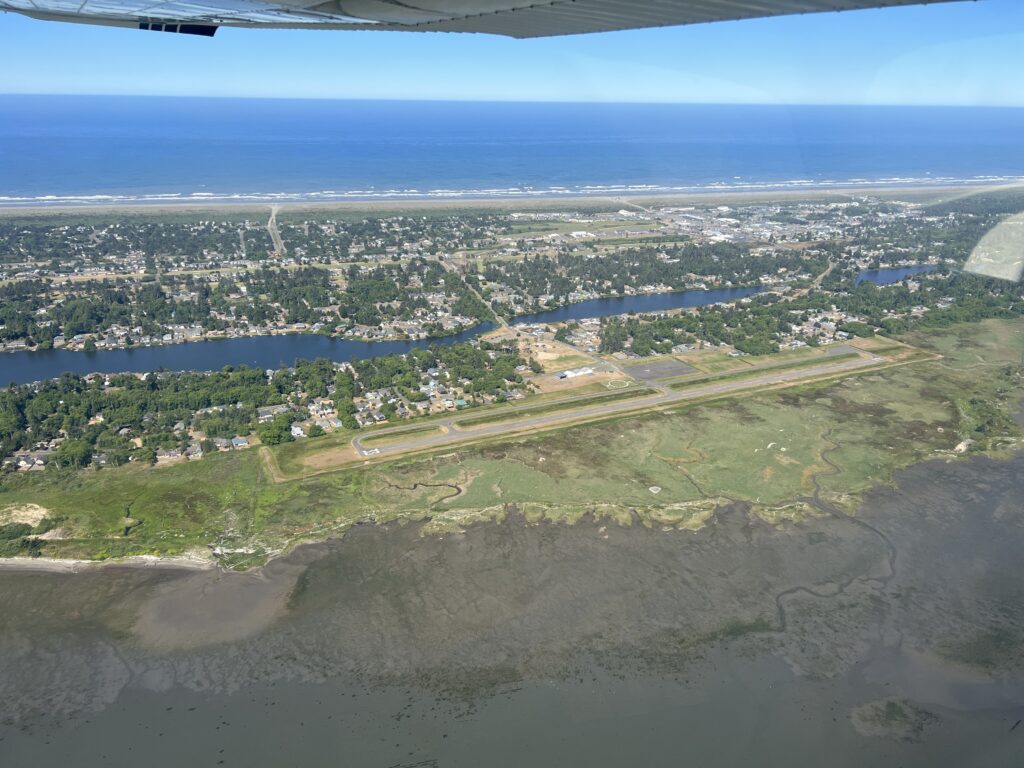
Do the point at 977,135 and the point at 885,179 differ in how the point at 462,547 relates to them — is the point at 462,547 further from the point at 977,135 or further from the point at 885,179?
the point at 977,135

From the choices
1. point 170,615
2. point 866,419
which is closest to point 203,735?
point 170,615

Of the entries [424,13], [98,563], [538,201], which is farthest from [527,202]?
[424,13]

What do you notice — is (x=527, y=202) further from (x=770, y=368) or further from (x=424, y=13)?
(x=424, y=13)

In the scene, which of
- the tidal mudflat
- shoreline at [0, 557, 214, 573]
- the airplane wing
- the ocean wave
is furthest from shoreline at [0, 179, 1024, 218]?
the airplane wing

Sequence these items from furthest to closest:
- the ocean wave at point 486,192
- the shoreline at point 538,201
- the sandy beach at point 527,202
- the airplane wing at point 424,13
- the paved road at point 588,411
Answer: the ocean wave at point 486,192 → the shoreline at point 538,201 → the sandy beach at point 527,202 → the paved road at point 588,411 → the airplane wing at point 424,13

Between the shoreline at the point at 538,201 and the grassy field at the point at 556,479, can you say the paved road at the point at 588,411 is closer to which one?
the grassy field at the point at 556,479

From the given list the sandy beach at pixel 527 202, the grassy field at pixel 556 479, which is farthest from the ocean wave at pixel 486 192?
the grassy field at pixel 556 479
